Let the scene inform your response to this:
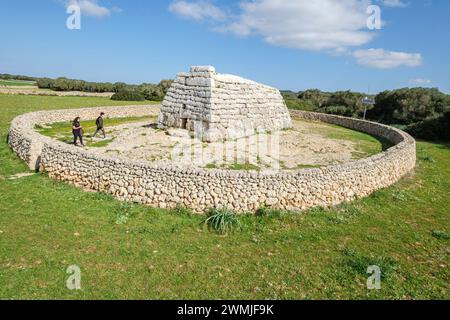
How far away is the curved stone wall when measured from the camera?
9.40 meters

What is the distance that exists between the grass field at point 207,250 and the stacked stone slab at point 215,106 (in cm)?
895

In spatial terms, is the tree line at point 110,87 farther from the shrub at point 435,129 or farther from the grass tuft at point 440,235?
the grass tuft at point 440,235

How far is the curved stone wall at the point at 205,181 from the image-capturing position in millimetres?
9398

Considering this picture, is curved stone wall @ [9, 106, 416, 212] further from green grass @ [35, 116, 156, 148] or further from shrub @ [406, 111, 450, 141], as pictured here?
shrub @ [406, 111, 450, 141]

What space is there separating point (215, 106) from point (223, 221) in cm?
1013

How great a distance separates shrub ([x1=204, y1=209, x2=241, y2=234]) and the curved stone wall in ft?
1.72

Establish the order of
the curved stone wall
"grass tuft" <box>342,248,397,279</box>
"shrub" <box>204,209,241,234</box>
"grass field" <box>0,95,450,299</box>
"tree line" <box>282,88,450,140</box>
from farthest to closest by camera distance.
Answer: "tree line" <box>282,88,450,140</box> → the curved stone wall → "shrub" <box>204,209,241,234</box> → "grass tuft" <box>342,248,397,279</box> → "grass field" <box>0,95,450,299</box>

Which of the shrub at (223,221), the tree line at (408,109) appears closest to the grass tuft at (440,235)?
the shrub at (223,221)

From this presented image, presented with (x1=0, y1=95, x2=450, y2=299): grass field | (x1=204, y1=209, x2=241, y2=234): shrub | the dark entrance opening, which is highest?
the dark entrance opening

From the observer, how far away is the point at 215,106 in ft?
57.8

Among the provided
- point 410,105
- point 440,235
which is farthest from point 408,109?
point 440,235

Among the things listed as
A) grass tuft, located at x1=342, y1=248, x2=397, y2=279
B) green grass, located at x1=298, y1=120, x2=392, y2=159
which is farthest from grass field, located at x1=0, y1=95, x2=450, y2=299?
green grass, located at x1=298, y1=120, x2=392, y2=159

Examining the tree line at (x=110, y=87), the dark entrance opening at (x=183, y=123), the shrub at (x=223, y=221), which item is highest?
the tree line at (x=110, y=87)
